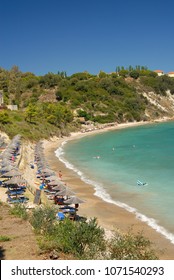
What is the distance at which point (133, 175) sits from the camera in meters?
35.0

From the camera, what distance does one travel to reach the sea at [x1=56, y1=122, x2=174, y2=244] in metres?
22.4

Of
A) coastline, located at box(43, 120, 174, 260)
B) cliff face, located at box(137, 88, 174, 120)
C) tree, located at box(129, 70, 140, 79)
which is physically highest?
tree, located at box(129, 70, 140, 79)

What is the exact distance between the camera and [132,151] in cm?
5541

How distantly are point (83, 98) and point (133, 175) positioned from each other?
260 ft

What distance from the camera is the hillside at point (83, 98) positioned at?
84000 mm

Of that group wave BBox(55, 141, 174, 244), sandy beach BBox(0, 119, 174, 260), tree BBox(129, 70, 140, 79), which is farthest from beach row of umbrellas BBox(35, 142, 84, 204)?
tree BBox(129, 70, 140, 79)

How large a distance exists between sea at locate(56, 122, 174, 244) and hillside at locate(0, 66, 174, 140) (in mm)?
21082

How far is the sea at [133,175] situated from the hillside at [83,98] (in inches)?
830

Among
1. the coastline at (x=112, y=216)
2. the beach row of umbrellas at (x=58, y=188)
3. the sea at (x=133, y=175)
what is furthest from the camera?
the sea at (x=133, y=175)

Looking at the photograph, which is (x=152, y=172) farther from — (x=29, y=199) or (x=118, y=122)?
(x=118, y=122)

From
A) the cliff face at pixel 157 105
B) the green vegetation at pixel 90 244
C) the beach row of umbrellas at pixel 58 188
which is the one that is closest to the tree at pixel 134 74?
the cliff face at pixel 157 105

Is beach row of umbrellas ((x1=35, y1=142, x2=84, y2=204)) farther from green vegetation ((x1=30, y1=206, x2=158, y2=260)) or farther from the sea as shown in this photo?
green vegetation ((x1=30, y1=206, x2=158, y2=260))

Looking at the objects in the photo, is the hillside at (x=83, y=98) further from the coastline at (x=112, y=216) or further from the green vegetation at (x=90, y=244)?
the green vegetation at (x=90, y=244)

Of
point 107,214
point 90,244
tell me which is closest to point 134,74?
point 107,214
